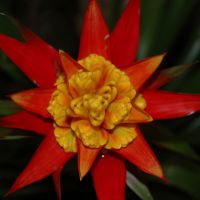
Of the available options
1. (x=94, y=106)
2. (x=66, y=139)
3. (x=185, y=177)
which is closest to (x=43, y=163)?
(x=66, y=139)

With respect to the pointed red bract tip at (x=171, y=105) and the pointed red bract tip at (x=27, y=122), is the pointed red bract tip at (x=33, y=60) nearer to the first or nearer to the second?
the pointed red bract tip at (x=27, y=122)

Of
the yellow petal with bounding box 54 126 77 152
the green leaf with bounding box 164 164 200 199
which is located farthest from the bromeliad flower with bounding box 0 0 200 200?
the green leaf with bounding box 164 164 200 199

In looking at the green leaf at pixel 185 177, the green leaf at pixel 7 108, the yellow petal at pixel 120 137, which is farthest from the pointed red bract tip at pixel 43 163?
the green leaf at pixel 185 177

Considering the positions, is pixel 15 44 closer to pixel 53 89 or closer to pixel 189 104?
pixel 53 89

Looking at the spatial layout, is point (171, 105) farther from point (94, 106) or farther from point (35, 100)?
point (35, 100)

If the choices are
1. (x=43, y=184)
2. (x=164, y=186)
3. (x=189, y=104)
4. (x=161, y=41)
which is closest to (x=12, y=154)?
(x=43, y=184)

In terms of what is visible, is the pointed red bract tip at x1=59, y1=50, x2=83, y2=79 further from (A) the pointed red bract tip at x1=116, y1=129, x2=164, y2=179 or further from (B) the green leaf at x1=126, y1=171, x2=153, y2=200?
(B) the green leaf at x1=126, y1=171, x2=153, y2=200

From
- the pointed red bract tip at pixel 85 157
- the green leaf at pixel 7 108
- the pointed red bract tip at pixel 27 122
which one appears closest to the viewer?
the pointed red bract tip at pixel 85 157

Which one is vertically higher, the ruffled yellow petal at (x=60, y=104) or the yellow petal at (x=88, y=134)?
Answer: the ruffled yellow petal at (x=60, y=104)
